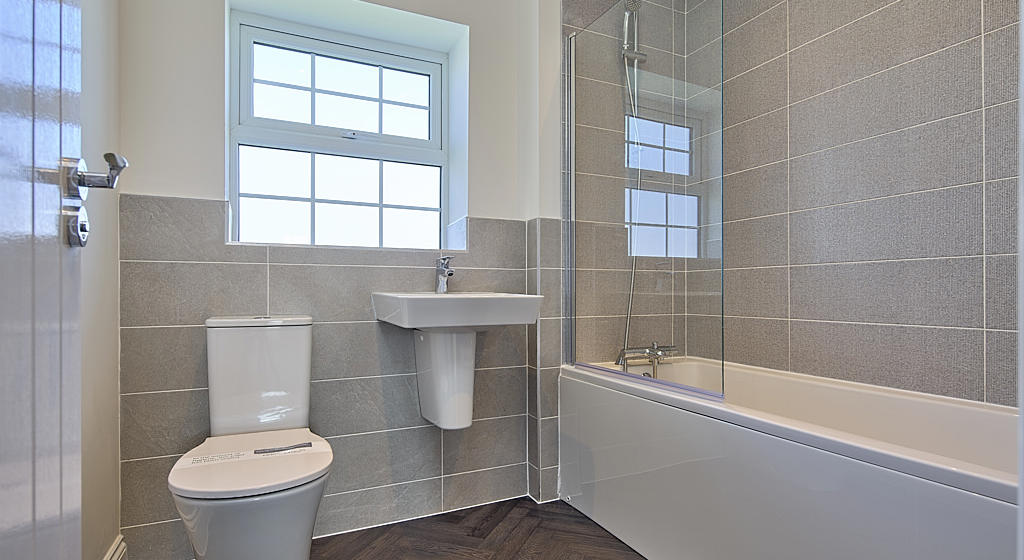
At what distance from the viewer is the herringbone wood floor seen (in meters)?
1.92

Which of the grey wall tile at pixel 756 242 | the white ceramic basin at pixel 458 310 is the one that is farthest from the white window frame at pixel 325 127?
the grey wall tile at pixel 756 242

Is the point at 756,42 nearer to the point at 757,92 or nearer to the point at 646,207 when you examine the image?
the point at 757,92

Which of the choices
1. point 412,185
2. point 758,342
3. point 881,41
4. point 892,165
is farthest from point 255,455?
point 881,41

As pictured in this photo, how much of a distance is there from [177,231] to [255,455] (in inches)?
34.5

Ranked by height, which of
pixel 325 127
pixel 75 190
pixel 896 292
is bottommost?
pixel 896 292

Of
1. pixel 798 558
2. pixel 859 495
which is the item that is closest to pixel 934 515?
pixel 859 495

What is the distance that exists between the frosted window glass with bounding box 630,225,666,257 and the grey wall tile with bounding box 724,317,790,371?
0.69m

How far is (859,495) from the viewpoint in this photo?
1.17 meters

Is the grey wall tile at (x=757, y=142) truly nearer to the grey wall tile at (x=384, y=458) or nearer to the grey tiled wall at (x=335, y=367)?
the grey tiled wall at (x=335, y=367)

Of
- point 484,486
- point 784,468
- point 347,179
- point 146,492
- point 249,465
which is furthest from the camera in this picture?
point 347,179

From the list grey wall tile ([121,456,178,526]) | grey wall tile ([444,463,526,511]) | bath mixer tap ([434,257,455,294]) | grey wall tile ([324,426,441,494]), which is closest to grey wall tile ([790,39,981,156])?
bath mixer tap ([434,257,455,294])

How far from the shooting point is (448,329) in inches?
77.7

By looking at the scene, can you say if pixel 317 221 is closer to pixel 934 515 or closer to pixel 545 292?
pixel 545 292

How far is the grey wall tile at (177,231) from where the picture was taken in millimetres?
1824
